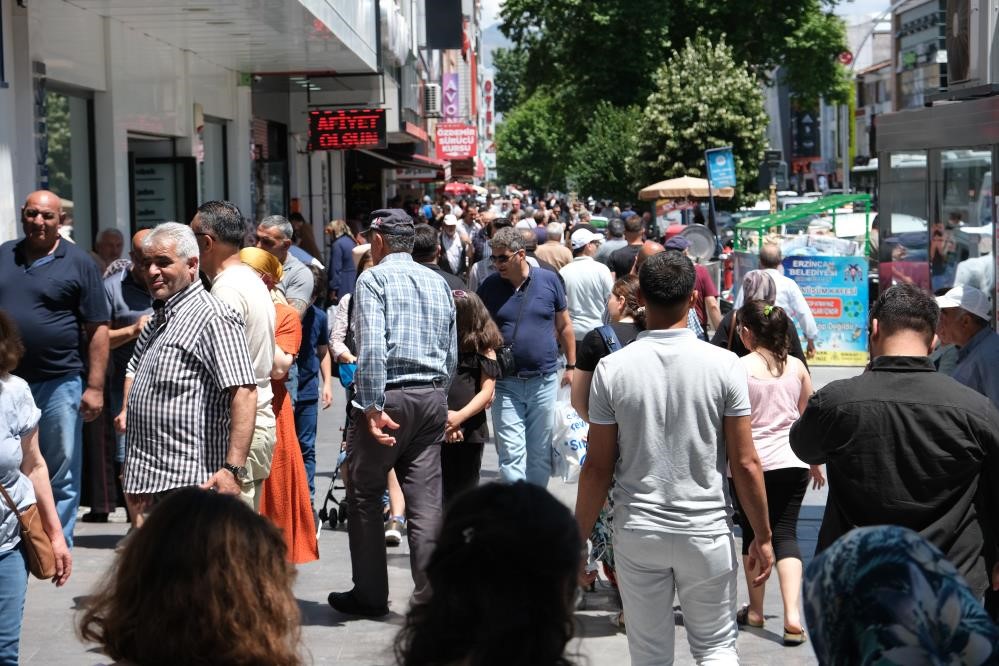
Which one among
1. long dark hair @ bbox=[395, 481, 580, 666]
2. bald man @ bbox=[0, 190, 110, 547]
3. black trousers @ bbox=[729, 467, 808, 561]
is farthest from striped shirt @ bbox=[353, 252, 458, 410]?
long dark hair @ bbox=[395, 481, 580, 666]

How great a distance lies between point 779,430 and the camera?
20.8ft

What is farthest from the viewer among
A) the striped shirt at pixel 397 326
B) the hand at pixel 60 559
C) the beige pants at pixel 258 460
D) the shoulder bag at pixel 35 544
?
the striped shirt at pixel 397 326

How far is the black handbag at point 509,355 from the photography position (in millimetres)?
7453

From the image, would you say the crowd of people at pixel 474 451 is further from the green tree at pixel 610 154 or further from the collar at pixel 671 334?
the green tree at pixel 610 154

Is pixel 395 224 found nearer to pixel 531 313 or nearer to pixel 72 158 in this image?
pixel 531 313

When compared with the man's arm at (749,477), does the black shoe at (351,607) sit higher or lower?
lower

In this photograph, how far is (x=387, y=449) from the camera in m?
6.41

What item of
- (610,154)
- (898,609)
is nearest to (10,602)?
(898,609)

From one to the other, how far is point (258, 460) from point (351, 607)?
1.22m

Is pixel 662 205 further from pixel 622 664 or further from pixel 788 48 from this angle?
pixel 622 664

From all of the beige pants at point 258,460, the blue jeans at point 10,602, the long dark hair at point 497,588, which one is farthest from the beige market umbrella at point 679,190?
the long dark hair at point 497,588

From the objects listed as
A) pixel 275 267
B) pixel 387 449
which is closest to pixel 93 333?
pixel 275 267

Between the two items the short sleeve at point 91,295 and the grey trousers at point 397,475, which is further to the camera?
the short sleeve at point 91,295

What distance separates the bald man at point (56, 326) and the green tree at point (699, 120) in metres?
30.7
